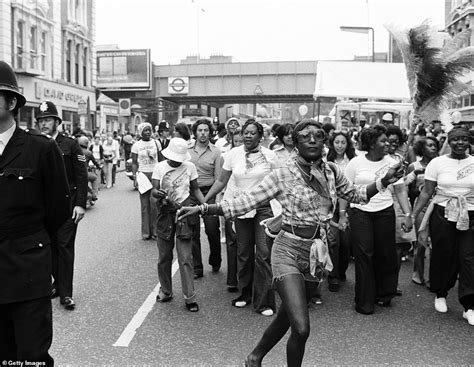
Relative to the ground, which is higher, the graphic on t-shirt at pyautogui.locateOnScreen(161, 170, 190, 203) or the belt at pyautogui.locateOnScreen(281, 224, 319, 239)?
the graphic on t-shirt at pyautogui.locateOnScreen(161, 170, 190, 203)

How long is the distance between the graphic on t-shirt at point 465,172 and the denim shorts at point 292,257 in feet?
8.00

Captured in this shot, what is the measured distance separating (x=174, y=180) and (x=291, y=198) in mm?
2349

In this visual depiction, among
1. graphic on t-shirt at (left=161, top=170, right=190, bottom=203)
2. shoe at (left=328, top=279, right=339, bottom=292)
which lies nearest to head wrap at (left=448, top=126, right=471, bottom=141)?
shoe at (left=328, top=279, right=339, bottom=292)

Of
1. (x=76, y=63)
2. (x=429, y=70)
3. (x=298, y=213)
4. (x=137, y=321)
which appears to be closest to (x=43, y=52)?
(x=76, y=63)

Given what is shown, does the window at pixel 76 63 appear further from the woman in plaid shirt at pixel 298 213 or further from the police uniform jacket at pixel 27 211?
the police uniform jacket at pixel 27 211

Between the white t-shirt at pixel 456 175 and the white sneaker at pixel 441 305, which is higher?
the white t-shirt at pixel 456 175

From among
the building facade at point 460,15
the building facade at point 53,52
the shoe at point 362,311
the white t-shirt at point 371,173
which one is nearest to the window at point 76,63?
the building facade at point 53,52

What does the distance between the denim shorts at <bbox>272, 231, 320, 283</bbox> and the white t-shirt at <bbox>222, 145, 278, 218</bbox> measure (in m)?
1.98

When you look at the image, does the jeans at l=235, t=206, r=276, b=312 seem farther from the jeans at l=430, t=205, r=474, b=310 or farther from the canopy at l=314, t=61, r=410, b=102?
the canopy at l=314, t=61, r=410, b=102

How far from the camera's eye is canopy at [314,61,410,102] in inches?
610

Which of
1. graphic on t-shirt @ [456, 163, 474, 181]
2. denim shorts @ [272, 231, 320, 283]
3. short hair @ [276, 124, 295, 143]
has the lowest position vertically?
denim shorts @ [272, 231, 320, 283]

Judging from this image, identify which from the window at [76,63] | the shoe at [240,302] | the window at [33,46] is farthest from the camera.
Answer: the window at [76,63]

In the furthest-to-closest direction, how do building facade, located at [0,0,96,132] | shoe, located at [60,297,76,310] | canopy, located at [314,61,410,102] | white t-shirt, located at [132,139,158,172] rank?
building facade, located at [0,0,96,132] < canopy, located at [314,61,410,102] < white t-shirt, located at [132,139,158,172] < shoe, located at [60,297,76,310]

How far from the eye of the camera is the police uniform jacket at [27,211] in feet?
9.89
